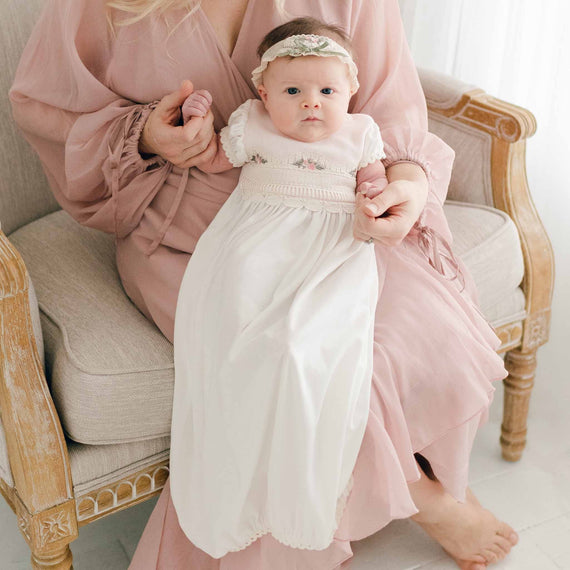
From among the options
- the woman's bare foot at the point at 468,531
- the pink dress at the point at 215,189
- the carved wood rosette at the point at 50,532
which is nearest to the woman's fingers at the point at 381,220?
the pink dress at the point at 215,189

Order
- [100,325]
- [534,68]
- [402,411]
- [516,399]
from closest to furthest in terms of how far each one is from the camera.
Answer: [402,411], [100,325], [516,399], [534,68]

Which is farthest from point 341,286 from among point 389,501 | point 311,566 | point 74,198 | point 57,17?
point 57,17

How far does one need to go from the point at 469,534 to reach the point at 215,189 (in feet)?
2.54

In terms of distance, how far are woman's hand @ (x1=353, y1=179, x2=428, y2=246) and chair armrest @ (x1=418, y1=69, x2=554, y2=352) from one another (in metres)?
0.48

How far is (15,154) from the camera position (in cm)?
171

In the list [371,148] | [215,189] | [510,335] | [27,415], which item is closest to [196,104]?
[215,189]

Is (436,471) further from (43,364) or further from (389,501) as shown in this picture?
(43,364)

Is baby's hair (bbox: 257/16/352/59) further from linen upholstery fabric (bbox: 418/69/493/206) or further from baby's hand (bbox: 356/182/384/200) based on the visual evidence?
linen upholstery fabric (bbox: 418/69/493/206)

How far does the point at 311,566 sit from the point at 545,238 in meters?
0.88

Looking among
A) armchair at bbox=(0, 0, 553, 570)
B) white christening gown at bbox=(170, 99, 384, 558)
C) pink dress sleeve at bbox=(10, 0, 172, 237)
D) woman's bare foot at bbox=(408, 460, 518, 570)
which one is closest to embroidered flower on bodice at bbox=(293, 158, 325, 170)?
white christening gown at bbox=(170, 99, 384, 558)

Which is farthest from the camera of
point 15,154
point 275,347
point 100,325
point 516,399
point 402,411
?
point 516,399

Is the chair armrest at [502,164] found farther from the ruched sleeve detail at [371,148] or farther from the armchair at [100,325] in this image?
the ruched sleeve detail at [371,148]

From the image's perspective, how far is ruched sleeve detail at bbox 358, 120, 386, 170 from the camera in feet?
4.37

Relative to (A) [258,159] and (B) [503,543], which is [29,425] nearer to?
(A) [258,159]
